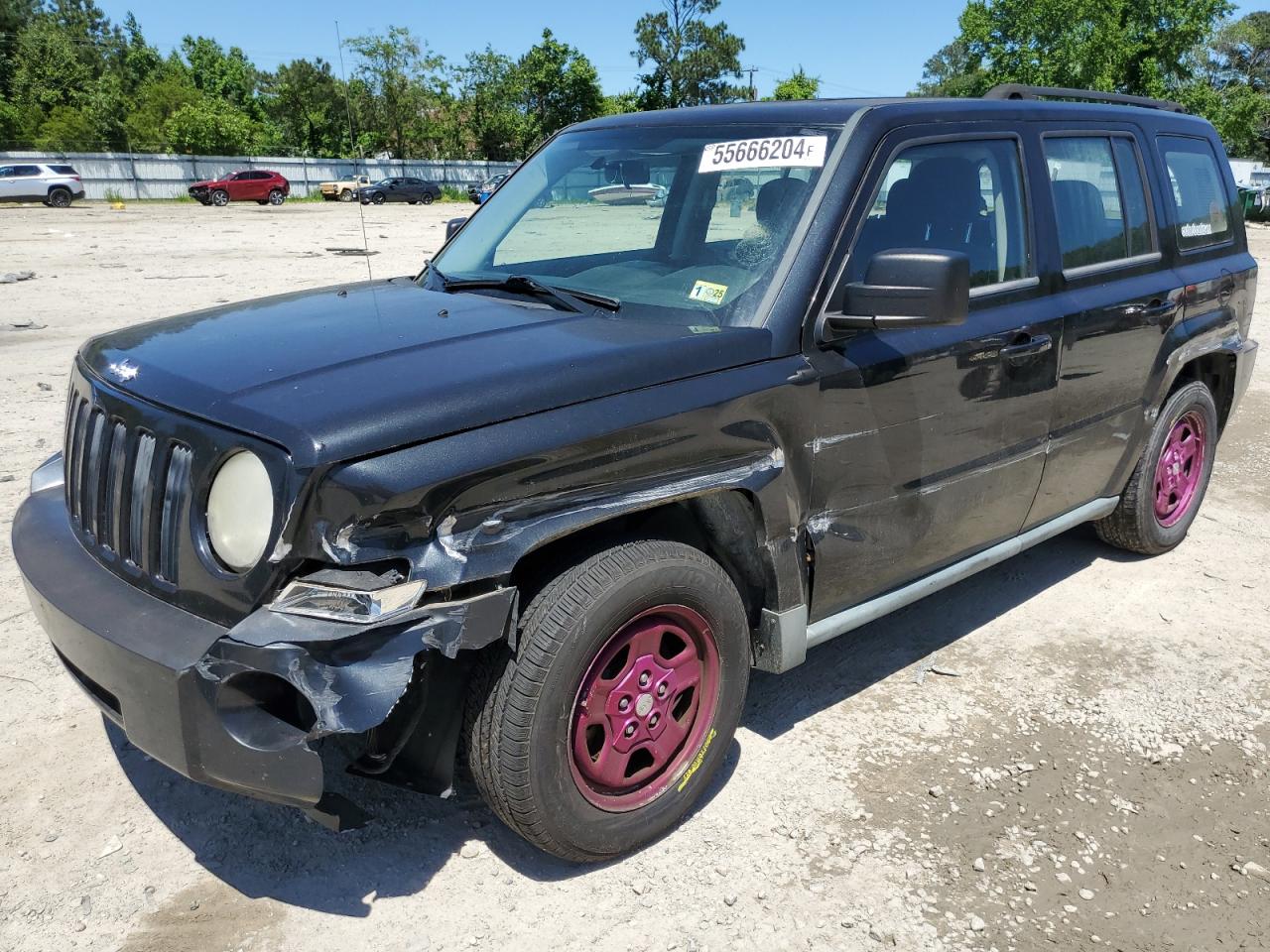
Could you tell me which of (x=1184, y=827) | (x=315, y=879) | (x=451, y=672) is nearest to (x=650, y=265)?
(x=451, y=672)

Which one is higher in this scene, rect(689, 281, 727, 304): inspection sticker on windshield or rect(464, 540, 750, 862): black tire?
rect(689, 281, 727, 304): inspection sticker on windshield

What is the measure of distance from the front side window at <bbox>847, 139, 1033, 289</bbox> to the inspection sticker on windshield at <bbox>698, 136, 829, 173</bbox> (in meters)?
0.24

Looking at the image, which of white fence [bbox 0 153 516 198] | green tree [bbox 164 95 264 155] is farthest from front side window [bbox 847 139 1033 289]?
green tree [bbox 164 95 264 155]

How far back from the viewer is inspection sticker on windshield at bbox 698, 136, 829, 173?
10.5 feet

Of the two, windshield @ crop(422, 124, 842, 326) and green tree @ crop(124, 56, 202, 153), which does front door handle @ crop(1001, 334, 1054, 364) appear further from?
green tree @ crop(124, 56, 202, 153)

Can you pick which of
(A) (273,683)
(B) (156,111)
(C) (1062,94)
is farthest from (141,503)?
(B) (156,111)

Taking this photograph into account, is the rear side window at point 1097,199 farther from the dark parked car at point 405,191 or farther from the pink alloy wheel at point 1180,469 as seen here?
the dark parked car at point 405,191

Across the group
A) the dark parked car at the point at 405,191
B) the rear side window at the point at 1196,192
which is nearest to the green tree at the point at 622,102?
the dark parked car at the point at 405,191

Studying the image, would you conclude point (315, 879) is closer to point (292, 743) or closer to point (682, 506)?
point (292, 743)

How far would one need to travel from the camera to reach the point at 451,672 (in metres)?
2.52

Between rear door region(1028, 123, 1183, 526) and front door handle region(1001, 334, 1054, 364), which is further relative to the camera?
rear door region(1028, 123, 1183, 526)

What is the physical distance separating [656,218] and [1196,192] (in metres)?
2.80

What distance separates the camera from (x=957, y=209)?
354 centimetres

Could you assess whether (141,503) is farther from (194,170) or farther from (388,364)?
(194,170)
